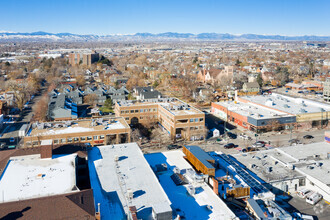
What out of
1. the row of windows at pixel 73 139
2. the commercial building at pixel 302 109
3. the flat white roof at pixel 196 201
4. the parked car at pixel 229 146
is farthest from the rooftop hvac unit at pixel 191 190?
the commercial building at pixel 302 109

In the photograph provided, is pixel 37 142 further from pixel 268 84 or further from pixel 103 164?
pixel 268 84

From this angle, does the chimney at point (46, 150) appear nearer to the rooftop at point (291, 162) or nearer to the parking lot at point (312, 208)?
the rooftop at point (291, 162)

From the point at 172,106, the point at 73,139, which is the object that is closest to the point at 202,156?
the point at 73,139

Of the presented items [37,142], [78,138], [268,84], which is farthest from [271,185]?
[268,84]

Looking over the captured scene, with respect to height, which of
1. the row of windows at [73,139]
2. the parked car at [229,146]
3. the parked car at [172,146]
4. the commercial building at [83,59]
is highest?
the commercial building at [83,59]

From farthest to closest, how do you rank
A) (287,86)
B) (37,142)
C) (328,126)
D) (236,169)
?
(287,86)
(328,126)
(37,142)
(236,169)

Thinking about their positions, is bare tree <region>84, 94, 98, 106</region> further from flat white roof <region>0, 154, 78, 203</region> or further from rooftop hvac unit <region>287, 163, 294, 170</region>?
rooftop hvac unit <region>287, 163, 294, 170</region>
